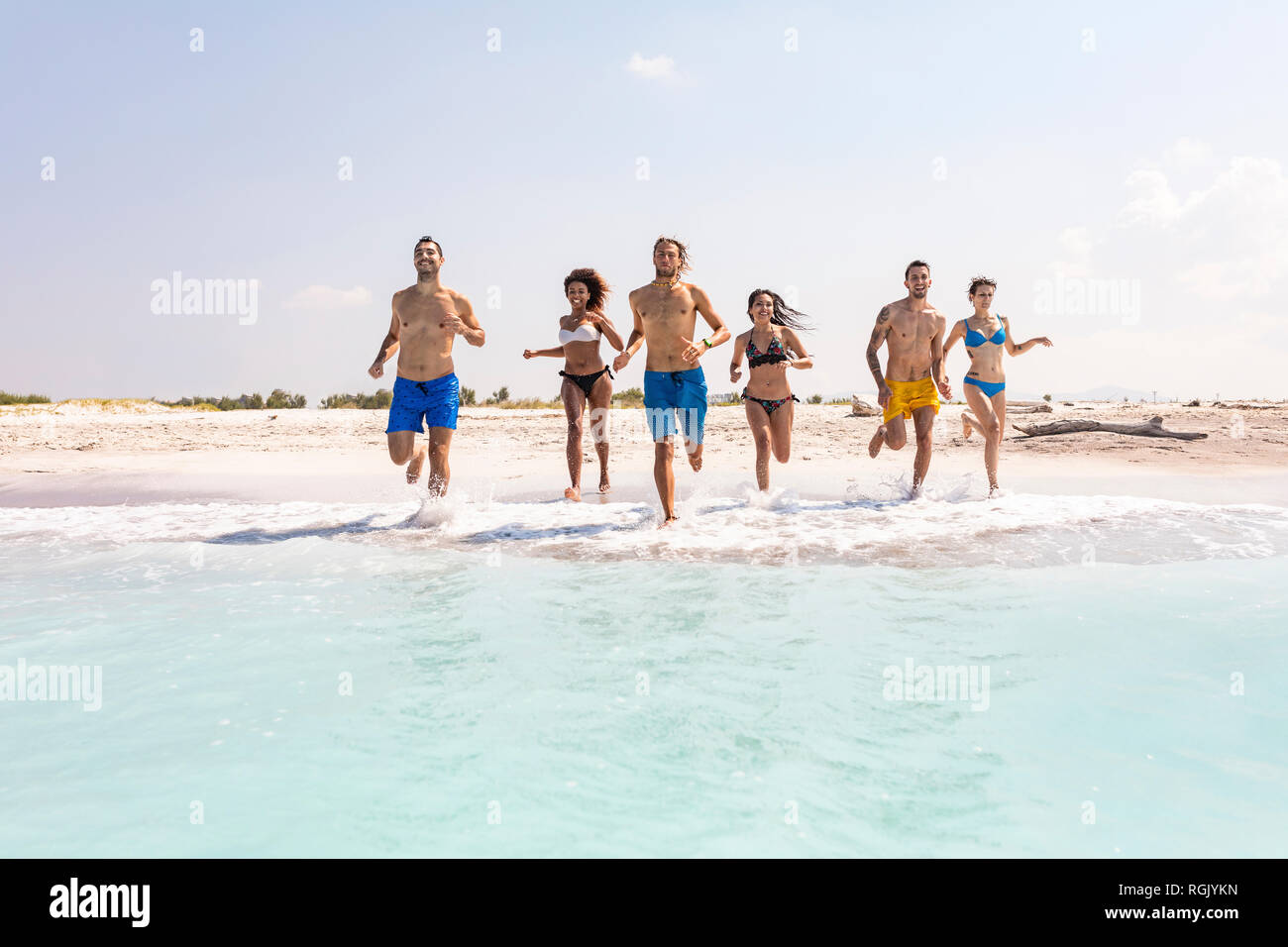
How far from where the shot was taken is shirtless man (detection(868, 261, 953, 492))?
8109mm

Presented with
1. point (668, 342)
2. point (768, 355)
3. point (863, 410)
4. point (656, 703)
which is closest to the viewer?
point (656, 703)

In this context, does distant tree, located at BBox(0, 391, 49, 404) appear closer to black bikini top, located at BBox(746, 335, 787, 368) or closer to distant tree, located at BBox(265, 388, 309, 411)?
distant tree, located at BBox(265, 388, 309, 411)

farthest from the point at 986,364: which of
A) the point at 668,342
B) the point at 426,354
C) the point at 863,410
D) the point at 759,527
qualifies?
the point at 863,410

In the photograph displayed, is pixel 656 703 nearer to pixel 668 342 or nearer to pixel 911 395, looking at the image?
pixel 668 342

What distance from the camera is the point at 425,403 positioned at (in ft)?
24.1

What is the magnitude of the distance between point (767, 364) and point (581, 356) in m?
1.90

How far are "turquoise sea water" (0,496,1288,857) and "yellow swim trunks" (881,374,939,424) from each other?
7.39 ft

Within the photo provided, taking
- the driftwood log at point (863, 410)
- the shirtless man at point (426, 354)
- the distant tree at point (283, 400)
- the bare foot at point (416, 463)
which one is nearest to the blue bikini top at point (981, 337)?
the shirtless man at point (426, 354)

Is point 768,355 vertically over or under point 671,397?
over

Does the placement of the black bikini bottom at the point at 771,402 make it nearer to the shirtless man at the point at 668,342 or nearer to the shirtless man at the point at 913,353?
the shirtless man at the point at 913,353

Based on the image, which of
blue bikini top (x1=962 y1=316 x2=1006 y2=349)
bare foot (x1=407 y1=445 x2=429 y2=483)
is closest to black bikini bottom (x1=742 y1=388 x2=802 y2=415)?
blue bikini top (x1=962 y1=316 x2=1006 y2=349)

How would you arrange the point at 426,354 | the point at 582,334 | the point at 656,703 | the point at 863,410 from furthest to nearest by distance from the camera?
the point at 863,410 → the point at 582,334 → the point at 426,354 → the point at 656,703

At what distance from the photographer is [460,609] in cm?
466
